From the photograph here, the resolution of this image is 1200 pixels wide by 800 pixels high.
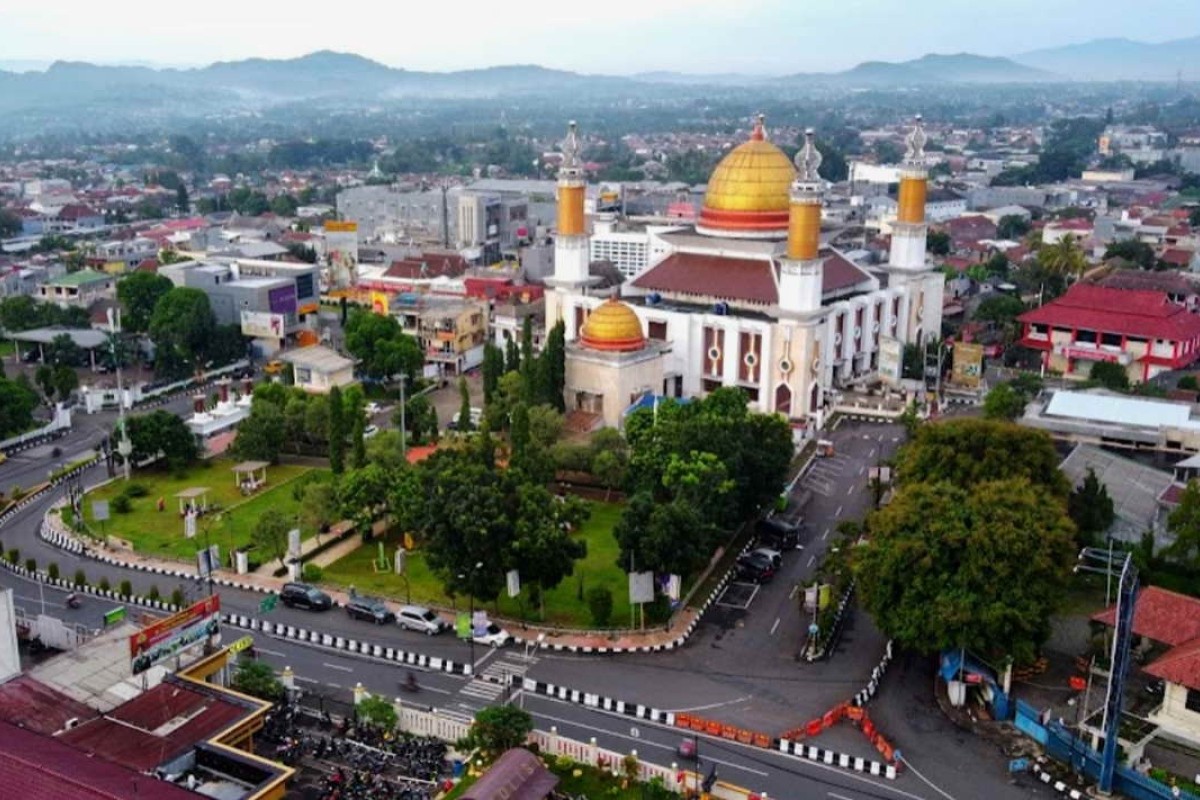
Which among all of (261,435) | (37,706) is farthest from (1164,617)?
(261,435)

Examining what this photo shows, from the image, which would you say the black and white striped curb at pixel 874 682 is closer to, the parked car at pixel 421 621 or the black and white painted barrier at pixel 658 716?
Result: the black and white painted barrier at pixel 658 716

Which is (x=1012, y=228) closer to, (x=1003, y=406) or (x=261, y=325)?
(x=1003, y=406)

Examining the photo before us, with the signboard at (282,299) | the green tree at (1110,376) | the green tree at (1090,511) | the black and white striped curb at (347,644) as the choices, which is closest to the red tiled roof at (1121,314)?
the green tree at (1110,376)

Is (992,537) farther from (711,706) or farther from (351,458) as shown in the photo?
(351,458)

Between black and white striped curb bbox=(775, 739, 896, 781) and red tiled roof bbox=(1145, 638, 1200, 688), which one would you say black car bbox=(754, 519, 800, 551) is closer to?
black and white striped curb bbox=(775, 739, 896, 781)

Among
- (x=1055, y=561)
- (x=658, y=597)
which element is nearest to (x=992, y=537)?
(x=1055, y=561)

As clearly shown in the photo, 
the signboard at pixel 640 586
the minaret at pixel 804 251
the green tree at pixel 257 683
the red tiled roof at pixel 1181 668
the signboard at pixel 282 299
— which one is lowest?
the green tree at pixel 257 683
